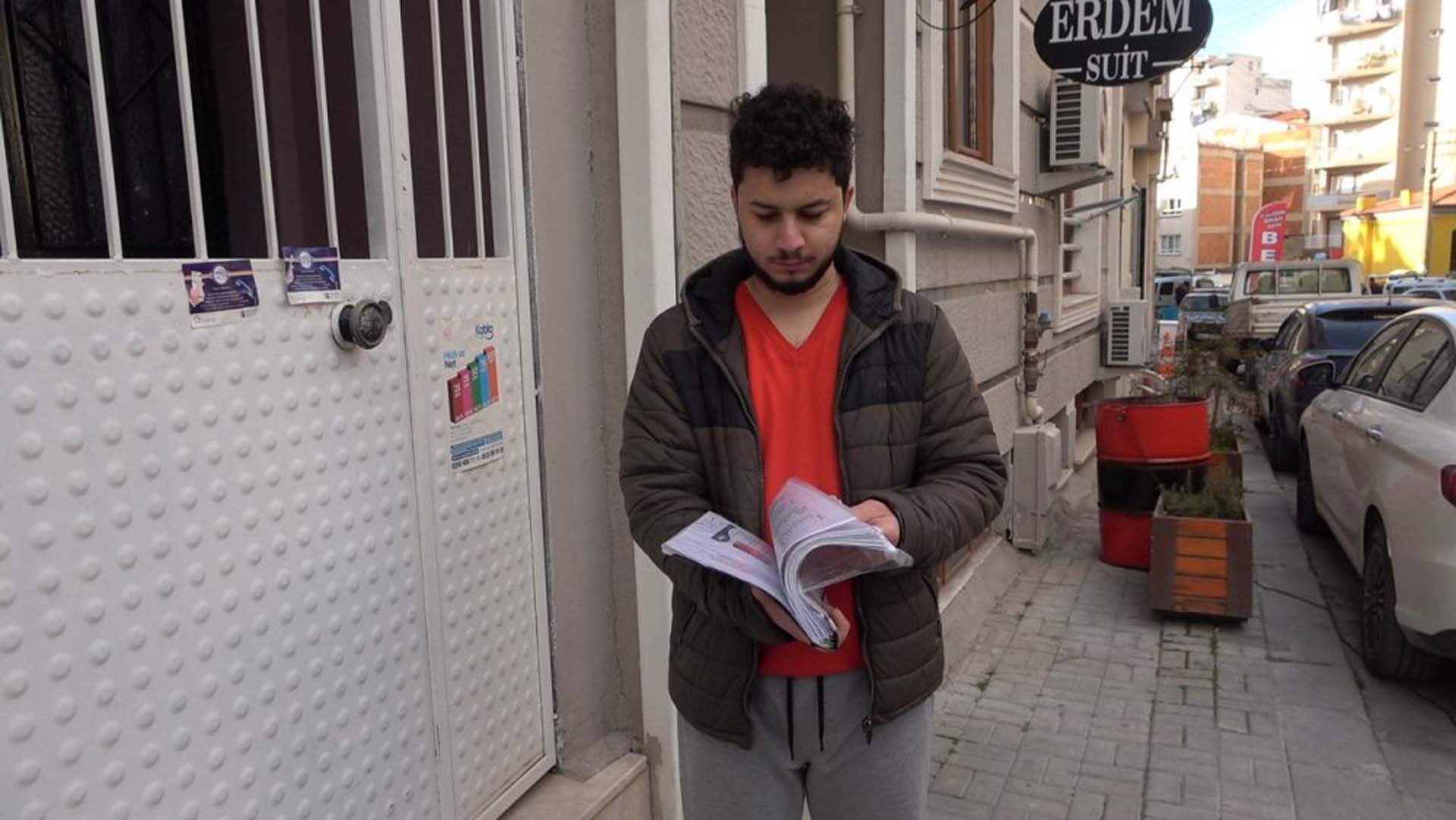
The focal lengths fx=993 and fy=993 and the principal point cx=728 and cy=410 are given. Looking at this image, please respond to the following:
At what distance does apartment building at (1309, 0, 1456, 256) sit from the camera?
5409 cm

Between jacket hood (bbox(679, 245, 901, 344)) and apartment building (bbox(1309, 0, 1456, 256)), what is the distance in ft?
197

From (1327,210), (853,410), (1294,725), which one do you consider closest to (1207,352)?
(1294,725)

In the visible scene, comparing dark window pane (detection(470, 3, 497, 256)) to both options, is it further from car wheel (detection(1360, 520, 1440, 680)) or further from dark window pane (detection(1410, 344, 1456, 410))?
dark window pane (detection(1410, 344, 1456, 410))

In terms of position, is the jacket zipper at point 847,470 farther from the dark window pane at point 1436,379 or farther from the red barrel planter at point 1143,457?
the red barrel planter at point 1143,457

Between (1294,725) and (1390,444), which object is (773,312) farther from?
(1390,444)

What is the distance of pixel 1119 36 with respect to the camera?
5805mm

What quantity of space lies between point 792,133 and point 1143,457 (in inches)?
210

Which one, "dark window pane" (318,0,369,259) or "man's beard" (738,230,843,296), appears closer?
"man's beard" (738,230,843,296)

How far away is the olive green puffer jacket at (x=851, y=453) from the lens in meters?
1.78

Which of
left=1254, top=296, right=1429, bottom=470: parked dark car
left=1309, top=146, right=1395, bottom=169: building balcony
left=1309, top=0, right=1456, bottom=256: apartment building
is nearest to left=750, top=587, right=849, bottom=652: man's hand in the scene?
left=1254, top=296, right=1429, bottom=470: parked dark car

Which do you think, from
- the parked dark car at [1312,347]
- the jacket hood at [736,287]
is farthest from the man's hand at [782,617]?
the parked dark car at [1312,347]

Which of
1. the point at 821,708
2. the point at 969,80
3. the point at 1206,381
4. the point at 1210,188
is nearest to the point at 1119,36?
the point at 969,80

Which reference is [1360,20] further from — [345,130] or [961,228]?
[345,130]

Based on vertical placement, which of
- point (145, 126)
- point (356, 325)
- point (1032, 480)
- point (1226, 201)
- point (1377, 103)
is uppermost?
point (1377, 103)
